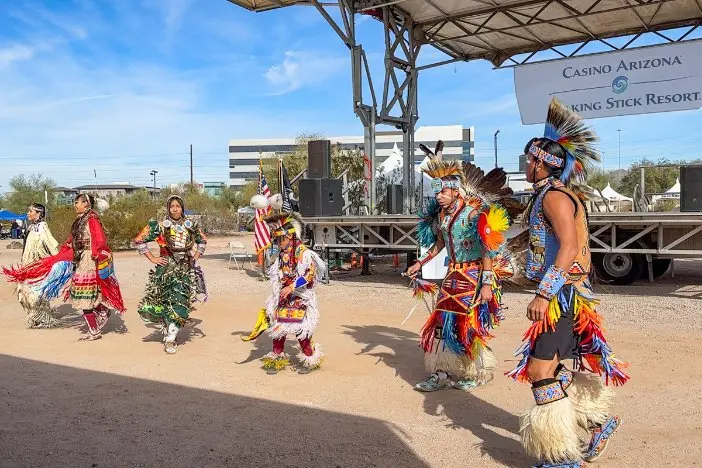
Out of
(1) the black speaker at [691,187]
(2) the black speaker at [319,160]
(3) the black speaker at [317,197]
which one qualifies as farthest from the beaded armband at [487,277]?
(2) the black speaker at [319,160]

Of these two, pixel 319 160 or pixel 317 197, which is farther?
pixel 319 160

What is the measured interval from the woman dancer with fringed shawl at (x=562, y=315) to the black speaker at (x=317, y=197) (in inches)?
353

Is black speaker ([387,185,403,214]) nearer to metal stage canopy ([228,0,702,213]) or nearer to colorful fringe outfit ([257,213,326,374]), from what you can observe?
metal stage canopy ([228,0,702,213])

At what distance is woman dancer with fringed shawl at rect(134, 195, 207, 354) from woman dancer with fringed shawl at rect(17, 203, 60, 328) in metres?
2.08

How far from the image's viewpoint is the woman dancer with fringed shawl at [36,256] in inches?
300

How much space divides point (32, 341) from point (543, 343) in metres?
6.16

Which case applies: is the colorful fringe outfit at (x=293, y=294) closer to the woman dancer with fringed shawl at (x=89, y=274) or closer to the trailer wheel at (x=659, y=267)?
the woman dancer with fringed shawl at (x=89, y=274)

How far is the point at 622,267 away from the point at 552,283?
832cm

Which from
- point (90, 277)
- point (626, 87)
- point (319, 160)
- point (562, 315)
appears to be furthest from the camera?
point (319, 160)

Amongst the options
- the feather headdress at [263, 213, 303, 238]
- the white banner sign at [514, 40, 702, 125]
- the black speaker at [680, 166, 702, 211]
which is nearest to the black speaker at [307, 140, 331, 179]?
the white banner sign at [514, 40, 702, 125]

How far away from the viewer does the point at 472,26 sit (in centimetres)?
1369

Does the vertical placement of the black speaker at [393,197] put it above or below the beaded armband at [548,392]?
above

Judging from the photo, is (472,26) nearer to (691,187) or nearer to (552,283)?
(691,187)

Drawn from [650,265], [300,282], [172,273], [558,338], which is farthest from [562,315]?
[650,265]
